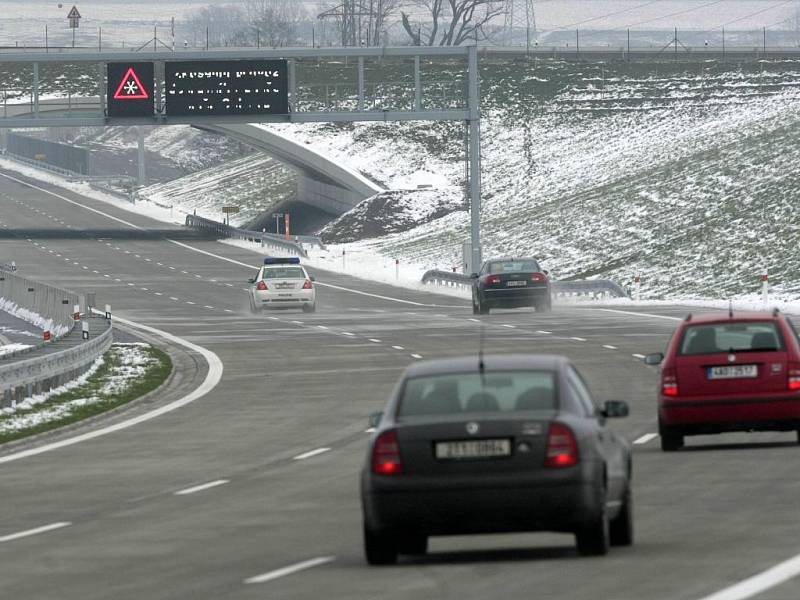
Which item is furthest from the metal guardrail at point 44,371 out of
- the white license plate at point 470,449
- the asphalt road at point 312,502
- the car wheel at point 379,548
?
the white license plate at point 470,449

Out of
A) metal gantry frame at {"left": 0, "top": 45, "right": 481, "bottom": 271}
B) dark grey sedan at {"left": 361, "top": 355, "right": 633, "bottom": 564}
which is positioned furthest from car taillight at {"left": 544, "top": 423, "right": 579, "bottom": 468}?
metal gantry frame at {"left": 0, "top": 45, "right": 481, "bottom": 271}

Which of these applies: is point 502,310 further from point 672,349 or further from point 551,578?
point 551,578

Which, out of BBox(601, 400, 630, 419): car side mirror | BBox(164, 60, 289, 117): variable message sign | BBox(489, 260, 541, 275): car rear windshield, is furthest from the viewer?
BBox(164, 60, 289, 117): variable message sign

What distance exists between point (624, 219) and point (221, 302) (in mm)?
29416

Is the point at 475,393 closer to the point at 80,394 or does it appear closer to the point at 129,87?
the point at 80,394

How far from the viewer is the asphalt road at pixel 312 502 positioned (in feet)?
37.8

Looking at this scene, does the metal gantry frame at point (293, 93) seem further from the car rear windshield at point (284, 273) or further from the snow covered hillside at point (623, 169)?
the car rear windshield at point (284, 273)

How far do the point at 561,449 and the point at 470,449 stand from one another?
20.2 inches

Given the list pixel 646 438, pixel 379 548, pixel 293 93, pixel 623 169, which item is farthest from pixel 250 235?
pixel 379 548

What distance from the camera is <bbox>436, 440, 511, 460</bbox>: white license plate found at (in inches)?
463

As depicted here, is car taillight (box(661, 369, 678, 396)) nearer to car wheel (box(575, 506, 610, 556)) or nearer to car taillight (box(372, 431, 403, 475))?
car wheel (box(575, 506, 610, 556))

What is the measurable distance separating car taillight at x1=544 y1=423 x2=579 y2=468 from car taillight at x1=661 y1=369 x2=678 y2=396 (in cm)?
839

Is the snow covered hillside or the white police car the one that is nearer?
the white police car

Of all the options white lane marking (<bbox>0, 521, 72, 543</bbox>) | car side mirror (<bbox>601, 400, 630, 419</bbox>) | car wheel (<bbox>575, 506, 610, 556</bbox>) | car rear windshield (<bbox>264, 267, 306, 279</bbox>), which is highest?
car side mirror (<bbox>601, 400, 630, 419</bbox>)
